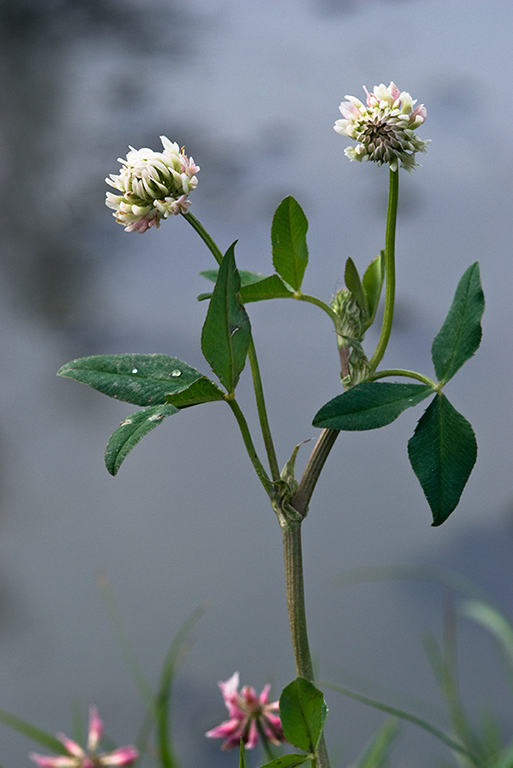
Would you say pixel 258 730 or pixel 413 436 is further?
pixel 258 730

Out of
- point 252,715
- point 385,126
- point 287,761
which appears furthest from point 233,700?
point 385,126

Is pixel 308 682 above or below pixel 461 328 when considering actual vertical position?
below

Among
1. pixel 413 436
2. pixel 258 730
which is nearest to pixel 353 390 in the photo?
pixel 413 436

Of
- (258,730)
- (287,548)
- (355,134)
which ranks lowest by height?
(258,730)

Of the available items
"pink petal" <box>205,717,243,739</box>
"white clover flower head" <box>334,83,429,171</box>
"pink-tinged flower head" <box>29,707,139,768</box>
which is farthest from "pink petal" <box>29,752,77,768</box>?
"white clover flower head" <box>334,83,429,171</box>

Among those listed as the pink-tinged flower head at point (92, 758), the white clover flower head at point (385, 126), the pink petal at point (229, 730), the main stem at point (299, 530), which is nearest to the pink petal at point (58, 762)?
the pink-tinged flower head at point (92, 758)

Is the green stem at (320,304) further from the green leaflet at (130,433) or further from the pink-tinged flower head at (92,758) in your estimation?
the pink-tinged flower head at (92,758)

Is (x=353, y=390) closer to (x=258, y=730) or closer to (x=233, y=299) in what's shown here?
(x=233, y=299)
